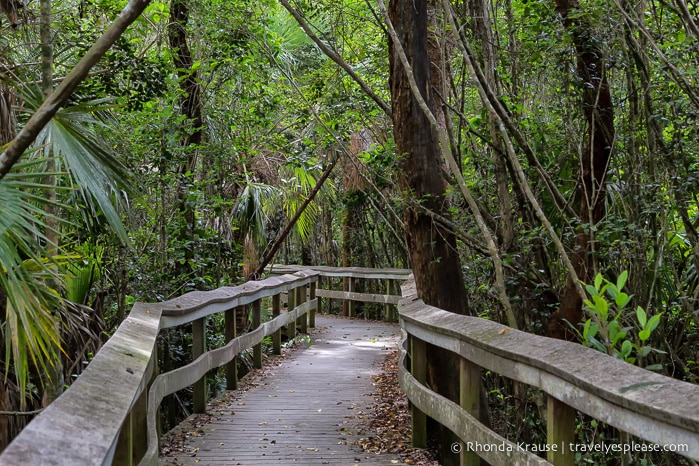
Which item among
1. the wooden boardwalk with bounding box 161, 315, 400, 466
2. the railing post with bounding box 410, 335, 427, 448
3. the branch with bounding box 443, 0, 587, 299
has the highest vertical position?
the branch with bounding box 443, 0, 587, 299

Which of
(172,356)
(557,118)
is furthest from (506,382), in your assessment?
(172,356)

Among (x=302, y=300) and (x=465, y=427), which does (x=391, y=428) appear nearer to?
(x=465, y=427)

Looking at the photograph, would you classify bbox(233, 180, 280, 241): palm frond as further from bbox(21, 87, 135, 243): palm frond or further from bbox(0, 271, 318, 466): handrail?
bbox(21, 87, 135, 243): palm frond

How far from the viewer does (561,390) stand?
2.87 m

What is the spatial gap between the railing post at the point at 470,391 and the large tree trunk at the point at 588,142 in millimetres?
2028

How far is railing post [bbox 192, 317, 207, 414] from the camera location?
6.64 meters

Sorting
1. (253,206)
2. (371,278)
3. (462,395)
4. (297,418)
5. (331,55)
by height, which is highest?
(331,55)

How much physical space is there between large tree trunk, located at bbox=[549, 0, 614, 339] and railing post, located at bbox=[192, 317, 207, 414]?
3.04m

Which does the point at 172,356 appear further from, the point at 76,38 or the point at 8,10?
the point at 8,10

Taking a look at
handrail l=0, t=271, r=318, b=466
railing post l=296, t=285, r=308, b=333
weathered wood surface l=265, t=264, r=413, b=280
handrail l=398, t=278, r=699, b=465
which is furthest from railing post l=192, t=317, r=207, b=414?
weathered wood surface l=265, t=264, r=413, b=280

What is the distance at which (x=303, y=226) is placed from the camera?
53.9 feet

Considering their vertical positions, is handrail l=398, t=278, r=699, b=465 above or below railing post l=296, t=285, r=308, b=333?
above

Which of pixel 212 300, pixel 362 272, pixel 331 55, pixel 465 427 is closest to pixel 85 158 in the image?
pixel 212 300

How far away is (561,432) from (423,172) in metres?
4.19
